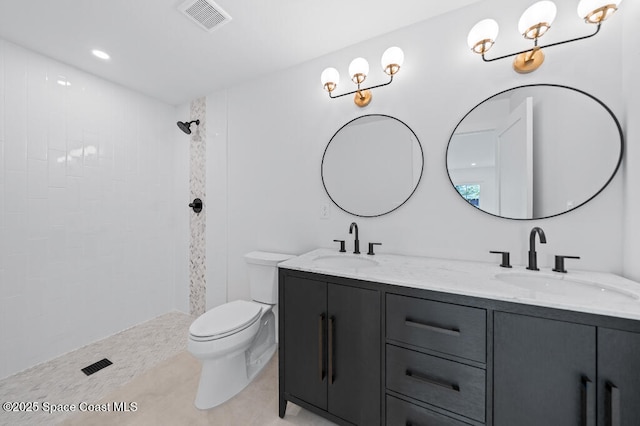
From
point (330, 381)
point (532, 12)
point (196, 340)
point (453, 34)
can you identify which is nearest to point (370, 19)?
point (453, 34)

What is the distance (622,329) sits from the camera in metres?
0.75

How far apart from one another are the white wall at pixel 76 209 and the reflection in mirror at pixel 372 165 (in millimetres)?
1865

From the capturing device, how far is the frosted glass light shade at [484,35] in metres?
1.24

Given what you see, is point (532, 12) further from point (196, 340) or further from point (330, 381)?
point (196, 340)

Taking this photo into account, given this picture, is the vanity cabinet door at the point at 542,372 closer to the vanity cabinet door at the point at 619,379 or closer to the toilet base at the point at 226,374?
the vanity cabinet door at the point at 619,379

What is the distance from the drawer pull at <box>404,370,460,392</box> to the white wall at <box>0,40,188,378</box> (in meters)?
2.59

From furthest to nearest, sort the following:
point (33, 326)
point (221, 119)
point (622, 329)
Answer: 1. point (221, 119)
2. point (33, 326)
3. point (622, 329)

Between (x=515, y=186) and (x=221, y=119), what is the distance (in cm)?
241

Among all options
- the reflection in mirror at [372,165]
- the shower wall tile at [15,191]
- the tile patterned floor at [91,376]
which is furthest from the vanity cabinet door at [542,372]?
the shower wall tile at [15,191]

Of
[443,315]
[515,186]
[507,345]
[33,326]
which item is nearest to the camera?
[507,345]

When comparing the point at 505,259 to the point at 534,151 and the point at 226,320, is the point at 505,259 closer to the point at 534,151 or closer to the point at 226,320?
the point at 534,151

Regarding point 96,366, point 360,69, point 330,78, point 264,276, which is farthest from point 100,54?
point 96,366

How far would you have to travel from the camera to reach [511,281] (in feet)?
4.00

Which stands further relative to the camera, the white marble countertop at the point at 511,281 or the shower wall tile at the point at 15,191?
the shower wall tile at the point at 15,191
